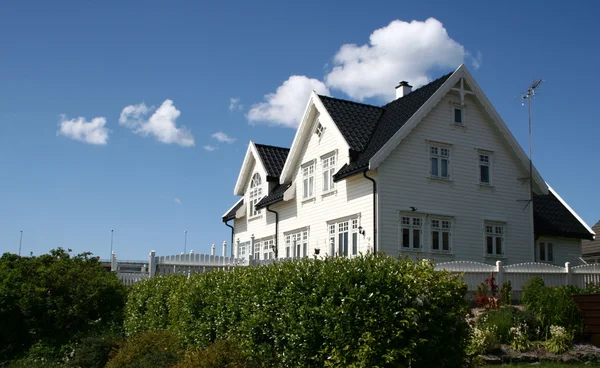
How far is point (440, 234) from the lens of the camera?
2566 cm

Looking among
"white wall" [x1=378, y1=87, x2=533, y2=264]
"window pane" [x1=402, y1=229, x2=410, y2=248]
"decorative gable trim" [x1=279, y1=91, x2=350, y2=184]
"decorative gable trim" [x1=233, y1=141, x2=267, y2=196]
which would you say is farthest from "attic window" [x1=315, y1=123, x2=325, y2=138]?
"window pane" [x1=402, y1=229, x2=410, y2=248]

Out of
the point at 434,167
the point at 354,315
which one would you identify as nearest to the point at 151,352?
the point at 354,315

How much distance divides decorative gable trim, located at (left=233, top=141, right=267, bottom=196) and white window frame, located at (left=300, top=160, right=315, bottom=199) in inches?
144

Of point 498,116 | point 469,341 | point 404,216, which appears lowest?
point 469,341

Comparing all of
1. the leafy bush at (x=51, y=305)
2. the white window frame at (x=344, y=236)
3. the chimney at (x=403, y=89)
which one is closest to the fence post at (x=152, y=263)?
the leafy bush at (x=51, y=305)

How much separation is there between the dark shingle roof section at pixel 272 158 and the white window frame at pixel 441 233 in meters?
10.2

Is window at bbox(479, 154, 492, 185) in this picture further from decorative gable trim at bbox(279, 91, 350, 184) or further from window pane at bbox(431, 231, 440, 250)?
decorative gable trim at bbox(279, 91, 350, 184)

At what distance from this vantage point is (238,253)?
3619 centimetres

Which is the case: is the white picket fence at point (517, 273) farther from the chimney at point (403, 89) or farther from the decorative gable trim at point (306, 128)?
the chimney at point (403, 89)

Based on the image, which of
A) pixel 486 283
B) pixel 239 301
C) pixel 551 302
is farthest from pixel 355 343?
pixel 486 283

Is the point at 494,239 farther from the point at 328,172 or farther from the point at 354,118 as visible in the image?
the point at 354,118

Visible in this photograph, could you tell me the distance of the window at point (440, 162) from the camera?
2622 centimetres

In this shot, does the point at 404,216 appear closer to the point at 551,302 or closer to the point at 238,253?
the point at 551,302

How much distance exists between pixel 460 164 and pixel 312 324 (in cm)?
1884
